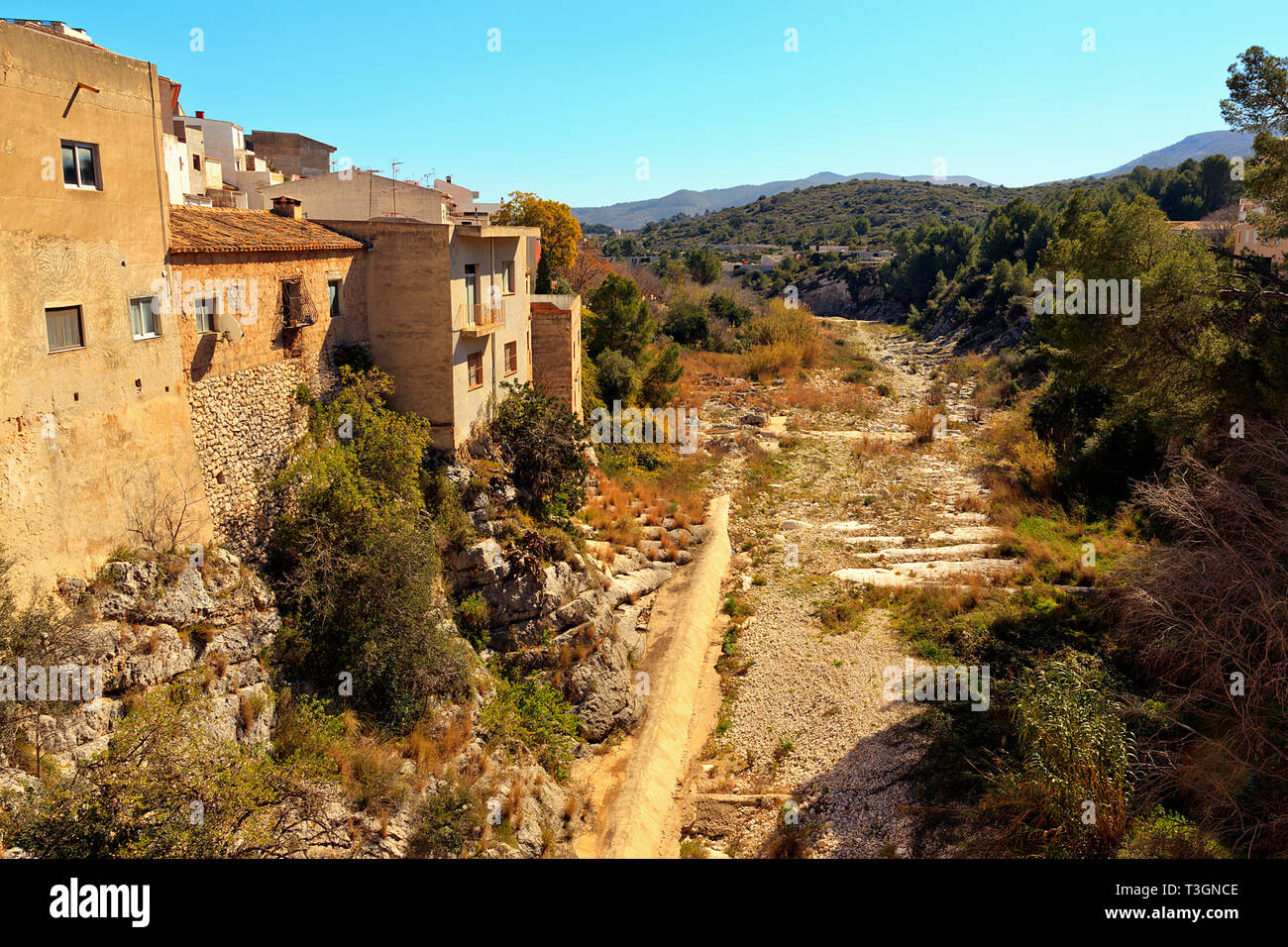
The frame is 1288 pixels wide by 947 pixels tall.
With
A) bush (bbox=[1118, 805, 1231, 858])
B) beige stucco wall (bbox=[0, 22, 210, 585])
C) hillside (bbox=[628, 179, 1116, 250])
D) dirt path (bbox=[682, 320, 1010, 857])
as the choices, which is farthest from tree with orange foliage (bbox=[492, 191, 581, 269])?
hillside (bbox=[628, 179, 1116, 250])

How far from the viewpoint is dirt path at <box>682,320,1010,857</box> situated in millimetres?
15172

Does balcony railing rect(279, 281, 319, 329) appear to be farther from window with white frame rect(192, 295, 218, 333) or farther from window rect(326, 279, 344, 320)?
window with white frame rect(192, 295, 218, 333)

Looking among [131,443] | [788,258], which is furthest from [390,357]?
[788,258]

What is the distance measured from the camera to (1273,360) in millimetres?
15312

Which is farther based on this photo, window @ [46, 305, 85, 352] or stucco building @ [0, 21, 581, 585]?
window @ [46, 305, 85, 352]

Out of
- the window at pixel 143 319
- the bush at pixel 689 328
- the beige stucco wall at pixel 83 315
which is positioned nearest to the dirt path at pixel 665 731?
the beige stucco wall at pixel 83 315

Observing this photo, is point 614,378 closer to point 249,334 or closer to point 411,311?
point 411,311

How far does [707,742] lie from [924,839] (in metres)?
5.57

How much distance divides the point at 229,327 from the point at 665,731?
1202 centimetres

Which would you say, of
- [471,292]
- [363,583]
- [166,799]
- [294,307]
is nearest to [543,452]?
[471,292]

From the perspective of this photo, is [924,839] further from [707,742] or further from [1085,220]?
[1085,220]

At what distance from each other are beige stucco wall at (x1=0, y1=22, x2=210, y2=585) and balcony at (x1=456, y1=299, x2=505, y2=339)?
7.32 metres

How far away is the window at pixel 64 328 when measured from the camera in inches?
435

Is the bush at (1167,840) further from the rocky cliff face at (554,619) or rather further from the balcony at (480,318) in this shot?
the balcony at (480,318)
